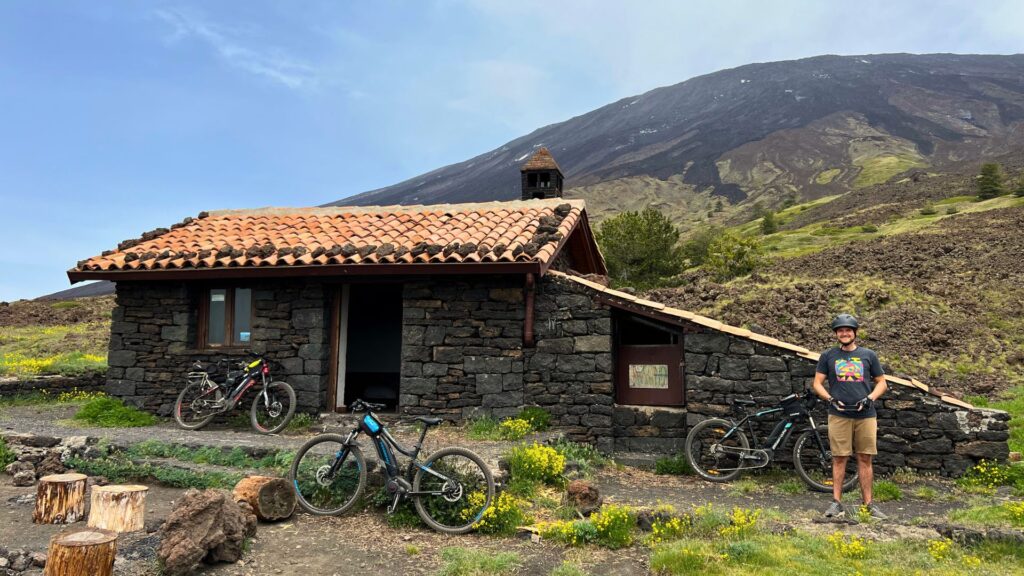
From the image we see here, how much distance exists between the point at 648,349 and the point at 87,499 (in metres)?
7.03

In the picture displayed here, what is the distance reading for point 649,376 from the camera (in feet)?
29.5

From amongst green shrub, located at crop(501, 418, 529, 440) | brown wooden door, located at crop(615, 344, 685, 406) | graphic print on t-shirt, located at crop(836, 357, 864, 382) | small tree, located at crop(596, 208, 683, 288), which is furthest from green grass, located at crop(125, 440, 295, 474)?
small tree, located at crop(596, 208, 683, 288)

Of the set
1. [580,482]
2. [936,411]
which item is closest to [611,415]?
[580,482]

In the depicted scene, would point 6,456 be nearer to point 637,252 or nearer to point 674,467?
point 674,467

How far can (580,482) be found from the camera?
6.33 meters

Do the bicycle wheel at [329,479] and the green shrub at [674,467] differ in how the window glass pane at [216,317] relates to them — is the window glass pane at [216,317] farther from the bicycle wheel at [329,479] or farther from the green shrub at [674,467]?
the green shrub at [674,467]

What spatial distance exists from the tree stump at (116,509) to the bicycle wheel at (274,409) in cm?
363

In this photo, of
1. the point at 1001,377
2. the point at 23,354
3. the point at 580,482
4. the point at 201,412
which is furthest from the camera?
the point at 23,354

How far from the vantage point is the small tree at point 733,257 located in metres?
28.0

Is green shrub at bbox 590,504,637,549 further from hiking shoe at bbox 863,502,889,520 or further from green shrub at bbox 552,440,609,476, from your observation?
hiking shoe at bbox 863,502,889,520

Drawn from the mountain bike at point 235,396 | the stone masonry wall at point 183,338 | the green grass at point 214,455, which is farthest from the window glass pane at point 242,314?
the green grass at point 214,455

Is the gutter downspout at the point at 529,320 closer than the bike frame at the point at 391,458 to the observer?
No

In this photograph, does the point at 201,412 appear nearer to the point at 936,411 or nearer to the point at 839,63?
the point at 936,411

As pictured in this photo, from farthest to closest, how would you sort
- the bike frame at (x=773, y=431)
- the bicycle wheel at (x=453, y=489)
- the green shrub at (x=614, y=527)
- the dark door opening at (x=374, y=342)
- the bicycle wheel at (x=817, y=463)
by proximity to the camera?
1. the dark door opening at (x=374, y=342)
2. the bike frame at (x=773, y=431)
3. the bicycle wheel at (x=817, y=463)
4. the bicycle wheel at (x=453, y=489)
5. the green shrub at (x=614, y=527)
